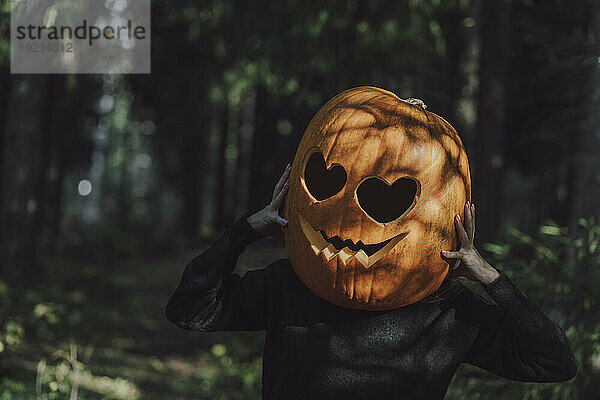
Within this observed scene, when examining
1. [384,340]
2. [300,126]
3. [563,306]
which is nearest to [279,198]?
[384,340]

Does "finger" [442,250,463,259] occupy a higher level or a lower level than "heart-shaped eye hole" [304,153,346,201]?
lower

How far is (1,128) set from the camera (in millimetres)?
11000

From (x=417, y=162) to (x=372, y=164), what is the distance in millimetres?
171

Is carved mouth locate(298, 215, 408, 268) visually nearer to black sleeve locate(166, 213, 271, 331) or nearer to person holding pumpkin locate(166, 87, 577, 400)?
person holding pumpkin locate(166, 87, 577, 400)

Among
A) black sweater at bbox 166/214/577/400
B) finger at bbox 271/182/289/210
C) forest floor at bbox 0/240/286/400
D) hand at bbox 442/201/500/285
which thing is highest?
finger at bbox 271/182/289/210

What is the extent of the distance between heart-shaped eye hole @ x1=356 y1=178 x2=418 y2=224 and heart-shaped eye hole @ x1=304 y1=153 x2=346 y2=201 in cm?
10

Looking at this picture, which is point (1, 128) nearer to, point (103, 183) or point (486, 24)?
point (486, 24)

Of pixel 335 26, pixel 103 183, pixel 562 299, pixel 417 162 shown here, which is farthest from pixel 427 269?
pixel 103 183

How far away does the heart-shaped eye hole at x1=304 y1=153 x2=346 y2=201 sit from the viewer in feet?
9.08

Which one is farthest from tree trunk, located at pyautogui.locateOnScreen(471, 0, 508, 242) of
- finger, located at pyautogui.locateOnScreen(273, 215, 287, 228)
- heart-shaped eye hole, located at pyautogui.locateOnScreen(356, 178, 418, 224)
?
finger, located at pyautogui.locateOnScreen(273, 215, 287, 228)

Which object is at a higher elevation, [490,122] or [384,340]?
→ [490,122]

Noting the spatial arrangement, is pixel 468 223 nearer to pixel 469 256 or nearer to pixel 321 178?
pixel 469 256

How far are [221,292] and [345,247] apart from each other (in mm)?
589

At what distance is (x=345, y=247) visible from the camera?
2584mm
